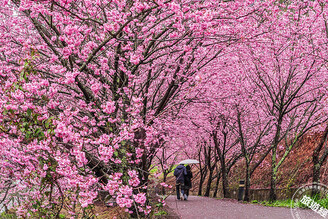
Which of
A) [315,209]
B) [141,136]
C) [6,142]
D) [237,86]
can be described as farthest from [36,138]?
[237,86]

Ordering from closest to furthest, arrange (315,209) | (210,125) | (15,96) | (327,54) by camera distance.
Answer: (15,96)
(315,209)
(327,54)
(210,125)

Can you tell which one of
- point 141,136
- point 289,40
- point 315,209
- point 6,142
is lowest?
point 315,209

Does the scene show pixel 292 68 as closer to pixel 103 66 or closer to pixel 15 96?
pixel 103 66

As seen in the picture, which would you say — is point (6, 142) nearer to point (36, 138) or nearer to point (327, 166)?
point (36, 138)

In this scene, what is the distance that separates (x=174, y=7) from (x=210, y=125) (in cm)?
1047

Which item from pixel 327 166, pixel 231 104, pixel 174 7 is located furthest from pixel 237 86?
pixel 174 7

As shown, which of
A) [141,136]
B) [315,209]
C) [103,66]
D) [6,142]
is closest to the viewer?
[6,142]

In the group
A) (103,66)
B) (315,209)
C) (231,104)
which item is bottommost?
(315,209)

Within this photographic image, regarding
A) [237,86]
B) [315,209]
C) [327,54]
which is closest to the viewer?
[315,209]

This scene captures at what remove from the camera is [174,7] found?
4402 millimetres

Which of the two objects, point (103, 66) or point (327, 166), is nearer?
point (103, 66)

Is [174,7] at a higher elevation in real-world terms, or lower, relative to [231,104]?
lower

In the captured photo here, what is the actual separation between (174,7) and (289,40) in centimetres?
778

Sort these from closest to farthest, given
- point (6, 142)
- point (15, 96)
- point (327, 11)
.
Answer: point (15, 96), point (6, 142), point (327, 11)
